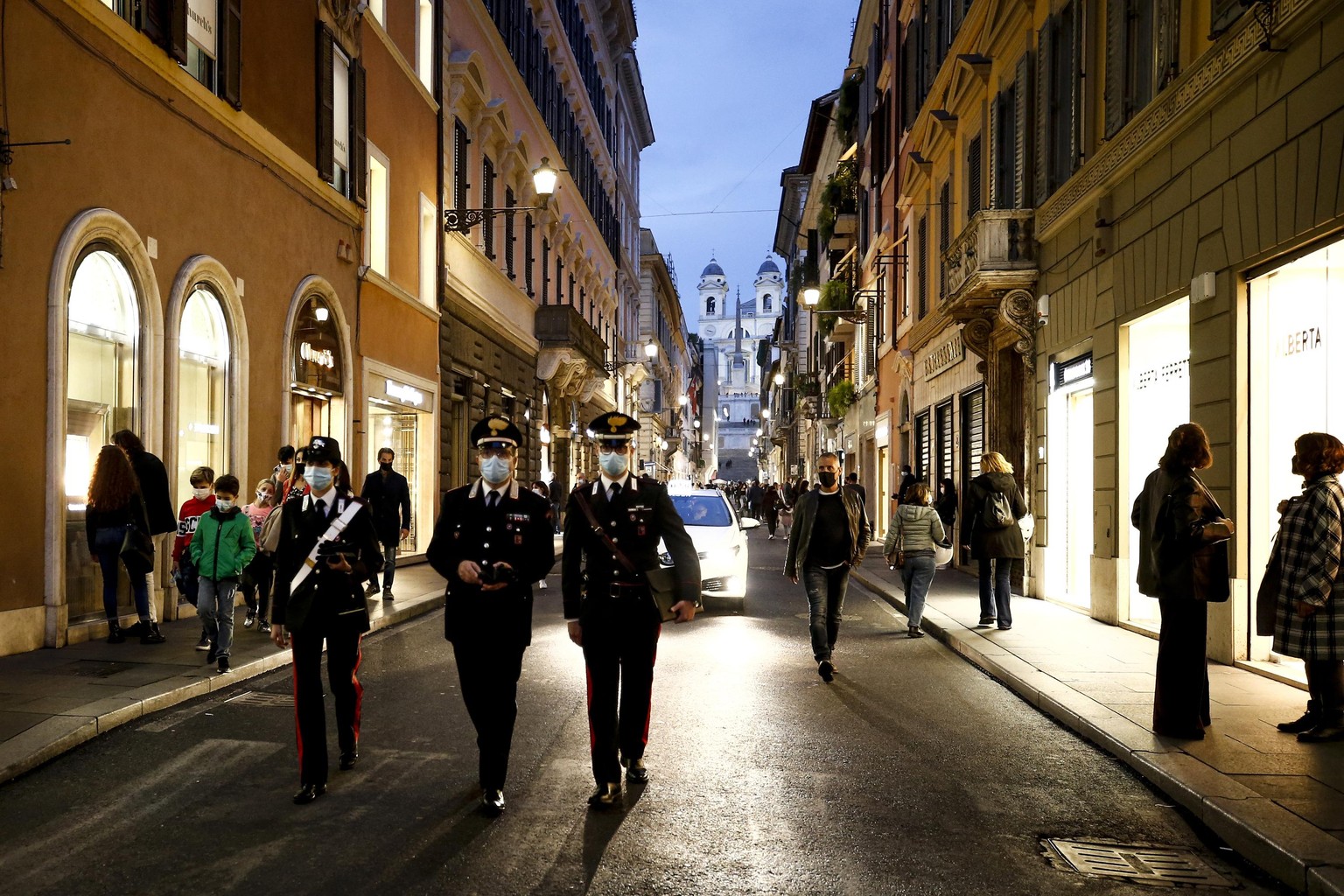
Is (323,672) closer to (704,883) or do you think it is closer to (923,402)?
(704,883)

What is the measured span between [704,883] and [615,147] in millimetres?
45031

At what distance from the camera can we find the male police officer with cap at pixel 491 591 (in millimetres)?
5152

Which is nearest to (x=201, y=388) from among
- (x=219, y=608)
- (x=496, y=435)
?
(x=219, y=608)

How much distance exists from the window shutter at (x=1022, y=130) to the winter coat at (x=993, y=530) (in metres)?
→ 5.48

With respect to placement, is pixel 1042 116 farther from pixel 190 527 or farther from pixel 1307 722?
pixel 190 527

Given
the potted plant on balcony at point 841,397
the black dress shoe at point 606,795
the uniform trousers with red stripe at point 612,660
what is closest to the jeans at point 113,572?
the uniform trousers with red stripe at point 612,660

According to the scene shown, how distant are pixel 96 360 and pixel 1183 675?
9.83m

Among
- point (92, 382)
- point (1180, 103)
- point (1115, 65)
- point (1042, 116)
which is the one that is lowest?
point (92, 382)

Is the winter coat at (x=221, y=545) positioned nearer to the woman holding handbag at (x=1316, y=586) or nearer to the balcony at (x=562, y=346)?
the woman holding handbag at (x=1316, y=586)

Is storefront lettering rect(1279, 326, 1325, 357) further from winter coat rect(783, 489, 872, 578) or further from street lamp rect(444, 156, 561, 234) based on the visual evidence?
street lamp rect(444, 156, 561, 234)

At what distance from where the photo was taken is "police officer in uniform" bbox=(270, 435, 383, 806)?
216 inches

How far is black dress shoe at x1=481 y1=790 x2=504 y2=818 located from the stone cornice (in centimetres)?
732

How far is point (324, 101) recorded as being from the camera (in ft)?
53.3

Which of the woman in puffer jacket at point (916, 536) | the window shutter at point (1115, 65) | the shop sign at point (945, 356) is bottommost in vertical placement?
the woman in puffer jacket at point (916, 536)
